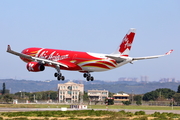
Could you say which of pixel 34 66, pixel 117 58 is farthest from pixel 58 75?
pixel 117 58

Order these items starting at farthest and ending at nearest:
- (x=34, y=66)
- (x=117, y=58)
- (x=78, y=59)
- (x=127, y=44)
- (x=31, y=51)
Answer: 1. (x=31, y=51)
2. (x=34, y=66)
3. (x=78, y=59)
4. (x=127, y=44)
5. (x=117, y=58)

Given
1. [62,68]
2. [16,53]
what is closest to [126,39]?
[62,68]

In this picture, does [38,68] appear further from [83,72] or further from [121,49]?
[121,49]

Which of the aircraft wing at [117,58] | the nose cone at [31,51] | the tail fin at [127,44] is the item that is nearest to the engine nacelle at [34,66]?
the nose cone at [31,51]

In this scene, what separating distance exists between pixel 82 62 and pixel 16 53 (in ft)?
45.2

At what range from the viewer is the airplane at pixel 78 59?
274 ft

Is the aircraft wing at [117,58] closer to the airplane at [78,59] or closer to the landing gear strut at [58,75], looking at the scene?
the airplane at [78,59]

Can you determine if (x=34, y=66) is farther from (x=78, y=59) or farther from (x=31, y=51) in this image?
(x=78, y=59)

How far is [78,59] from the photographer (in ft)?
284

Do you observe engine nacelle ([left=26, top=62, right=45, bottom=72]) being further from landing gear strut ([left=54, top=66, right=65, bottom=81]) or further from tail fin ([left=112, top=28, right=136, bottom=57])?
tail fin ([left=112, top=28, right=136, bottom=57])

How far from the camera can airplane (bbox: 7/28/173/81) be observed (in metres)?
83.6

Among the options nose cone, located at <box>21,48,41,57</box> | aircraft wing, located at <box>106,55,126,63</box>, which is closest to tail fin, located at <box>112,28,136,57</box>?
aircraft wing, located at <box>106,55,126,63</box>

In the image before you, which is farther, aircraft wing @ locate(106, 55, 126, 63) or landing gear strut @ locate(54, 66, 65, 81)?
landing gear strut @ locate(54, 66, 65, 81)

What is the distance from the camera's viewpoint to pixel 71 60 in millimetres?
87500
